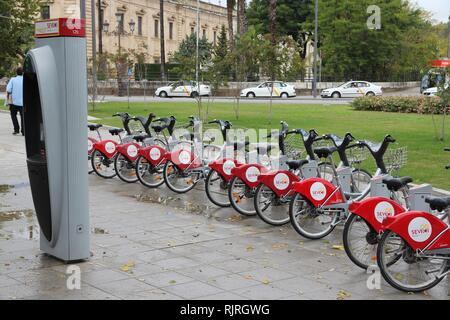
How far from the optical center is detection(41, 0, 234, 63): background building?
2581 inches

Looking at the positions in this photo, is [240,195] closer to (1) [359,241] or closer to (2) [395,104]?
(1) [359,241]

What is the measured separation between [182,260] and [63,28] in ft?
8.03

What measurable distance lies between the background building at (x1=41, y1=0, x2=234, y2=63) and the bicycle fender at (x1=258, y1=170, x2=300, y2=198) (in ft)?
173

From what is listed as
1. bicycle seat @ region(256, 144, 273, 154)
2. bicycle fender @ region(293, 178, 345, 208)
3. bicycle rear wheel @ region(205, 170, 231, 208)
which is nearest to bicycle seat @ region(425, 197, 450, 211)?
bicycle fender @ region(293, 178, 345, 208)

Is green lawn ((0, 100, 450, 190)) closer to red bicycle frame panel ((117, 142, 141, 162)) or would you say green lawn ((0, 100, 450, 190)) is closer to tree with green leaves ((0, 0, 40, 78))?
red bicycle frame panel ((117, 142, 141, 162))

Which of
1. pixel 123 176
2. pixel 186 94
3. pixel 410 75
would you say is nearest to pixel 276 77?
pixel 123 176

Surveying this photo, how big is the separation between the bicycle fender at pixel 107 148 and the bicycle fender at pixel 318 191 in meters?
4.95

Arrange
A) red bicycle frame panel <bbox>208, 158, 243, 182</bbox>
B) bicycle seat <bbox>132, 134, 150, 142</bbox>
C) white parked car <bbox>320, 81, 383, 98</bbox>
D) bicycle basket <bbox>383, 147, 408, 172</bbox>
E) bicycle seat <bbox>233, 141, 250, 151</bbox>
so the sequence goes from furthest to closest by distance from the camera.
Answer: white parked car <bbox>320, 81, 383, 98</bbox>, bicycle seat <bbox>132, 134, 150, 142</bbox>, bicycle seat <bbox>233, 141, 250, 151</bbox>, red bicycle frame panel <bbox>208, 158, 243, 182</bbox>, bicycle basket <bbox>383, 147, 408, 172</bbox>

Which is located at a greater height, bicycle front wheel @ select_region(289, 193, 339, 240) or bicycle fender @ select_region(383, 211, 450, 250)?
bicycle fender @ select_region(383, 211, 450, 250)

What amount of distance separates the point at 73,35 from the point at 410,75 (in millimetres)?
56312

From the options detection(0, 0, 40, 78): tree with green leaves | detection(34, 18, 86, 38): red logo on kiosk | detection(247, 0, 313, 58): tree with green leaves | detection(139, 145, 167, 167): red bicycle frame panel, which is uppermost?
detection(247, 0, 313, 58): tree with green leaves

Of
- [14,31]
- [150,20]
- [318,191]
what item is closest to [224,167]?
[318,191]

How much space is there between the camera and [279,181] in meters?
8.09

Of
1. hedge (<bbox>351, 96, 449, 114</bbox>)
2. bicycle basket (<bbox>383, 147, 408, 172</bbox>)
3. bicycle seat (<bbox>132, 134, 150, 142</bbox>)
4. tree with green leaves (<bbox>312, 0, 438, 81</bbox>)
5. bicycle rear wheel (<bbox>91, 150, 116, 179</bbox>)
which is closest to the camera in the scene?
bicycle basket (<bbox>383, 147, 408, 172</bbox>)
